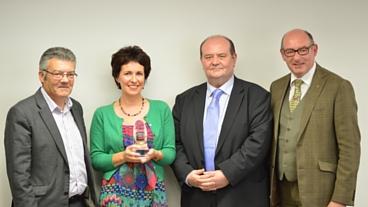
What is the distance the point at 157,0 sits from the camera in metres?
3.16

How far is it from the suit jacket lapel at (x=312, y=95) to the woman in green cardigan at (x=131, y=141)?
798 millimetres

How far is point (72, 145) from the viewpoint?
99.0 inches

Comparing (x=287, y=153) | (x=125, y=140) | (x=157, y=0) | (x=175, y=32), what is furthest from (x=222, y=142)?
(x=157, y=0)

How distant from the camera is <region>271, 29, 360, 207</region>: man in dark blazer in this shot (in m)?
2.49

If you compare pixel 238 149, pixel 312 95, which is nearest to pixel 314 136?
pixel 312 95

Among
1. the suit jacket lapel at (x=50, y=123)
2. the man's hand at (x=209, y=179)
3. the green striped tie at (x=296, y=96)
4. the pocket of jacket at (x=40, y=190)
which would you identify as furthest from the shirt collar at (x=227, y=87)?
the pocket of jacket at (x=40, y=190)

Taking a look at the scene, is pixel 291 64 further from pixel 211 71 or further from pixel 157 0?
pixel 157 0

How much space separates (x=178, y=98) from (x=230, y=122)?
452 millimetres

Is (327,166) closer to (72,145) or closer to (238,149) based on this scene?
(238,149)

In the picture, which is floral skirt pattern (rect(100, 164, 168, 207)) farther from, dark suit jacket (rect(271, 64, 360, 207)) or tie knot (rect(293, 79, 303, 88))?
tie knot (rect(293, 79, 303, 88))

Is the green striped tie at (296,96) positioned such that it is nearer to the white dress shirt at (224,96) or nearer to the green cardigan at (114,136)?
the white dress shirt at (224,96)

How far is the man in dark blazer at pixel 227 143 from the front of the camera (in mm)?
2672

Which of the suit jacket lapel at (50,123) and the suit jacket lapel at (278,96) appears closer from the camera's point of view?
the suit jacket lapel at (50,123)

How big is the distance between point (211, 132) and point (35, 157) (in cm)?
104
